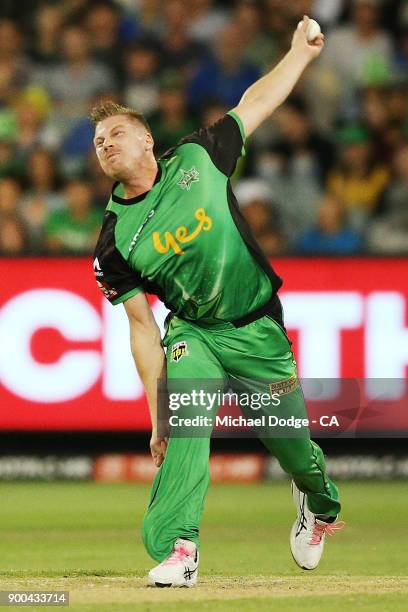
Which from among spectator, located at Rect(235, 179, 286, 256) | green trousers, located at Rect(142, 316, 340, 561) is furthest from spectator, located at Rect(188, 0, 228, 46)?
green trousers, located at Rect(142, 316, 340, 561)

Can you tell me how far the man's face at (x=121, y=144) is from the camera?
588 centimetres

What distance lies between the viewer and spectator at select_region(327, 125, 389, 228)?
451 inches

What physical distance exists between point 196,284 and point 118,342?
4.22 metres

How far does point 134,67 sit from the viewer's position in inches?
485

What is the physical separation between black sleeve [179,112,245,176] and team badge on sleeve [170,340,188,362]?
786mm

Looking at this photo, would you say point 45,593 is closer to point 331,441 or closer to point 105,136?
point 105,136

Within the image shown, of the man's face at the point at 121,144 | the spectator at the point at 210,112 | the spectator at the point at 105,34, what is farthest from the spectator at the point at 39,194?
the man's face at the point at 121,144

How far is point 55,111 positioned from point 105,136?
6.47 meters

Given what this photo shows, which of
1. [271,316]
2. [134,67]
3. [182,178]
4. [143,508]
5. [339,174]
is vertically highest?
[134,67]

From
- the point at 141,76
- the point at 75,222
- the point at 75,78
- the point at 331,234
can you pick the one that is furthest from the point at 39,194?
the point at 331,234

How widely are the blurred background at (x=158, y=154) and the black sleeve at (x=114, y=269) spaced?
4.08 metres

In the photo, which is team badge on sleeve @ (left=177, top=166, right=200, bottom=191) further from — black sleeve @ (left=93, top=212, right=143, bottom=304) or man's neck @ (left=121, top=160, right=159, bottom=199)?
black sleeve @ (left=93, top=212, right=143, bottom=304)

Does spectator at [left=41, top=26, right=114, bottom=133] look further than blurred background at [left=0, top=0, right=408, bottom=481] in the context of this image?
Yes

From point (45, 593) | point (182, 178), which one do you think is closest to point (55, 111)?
point (182, 178)
